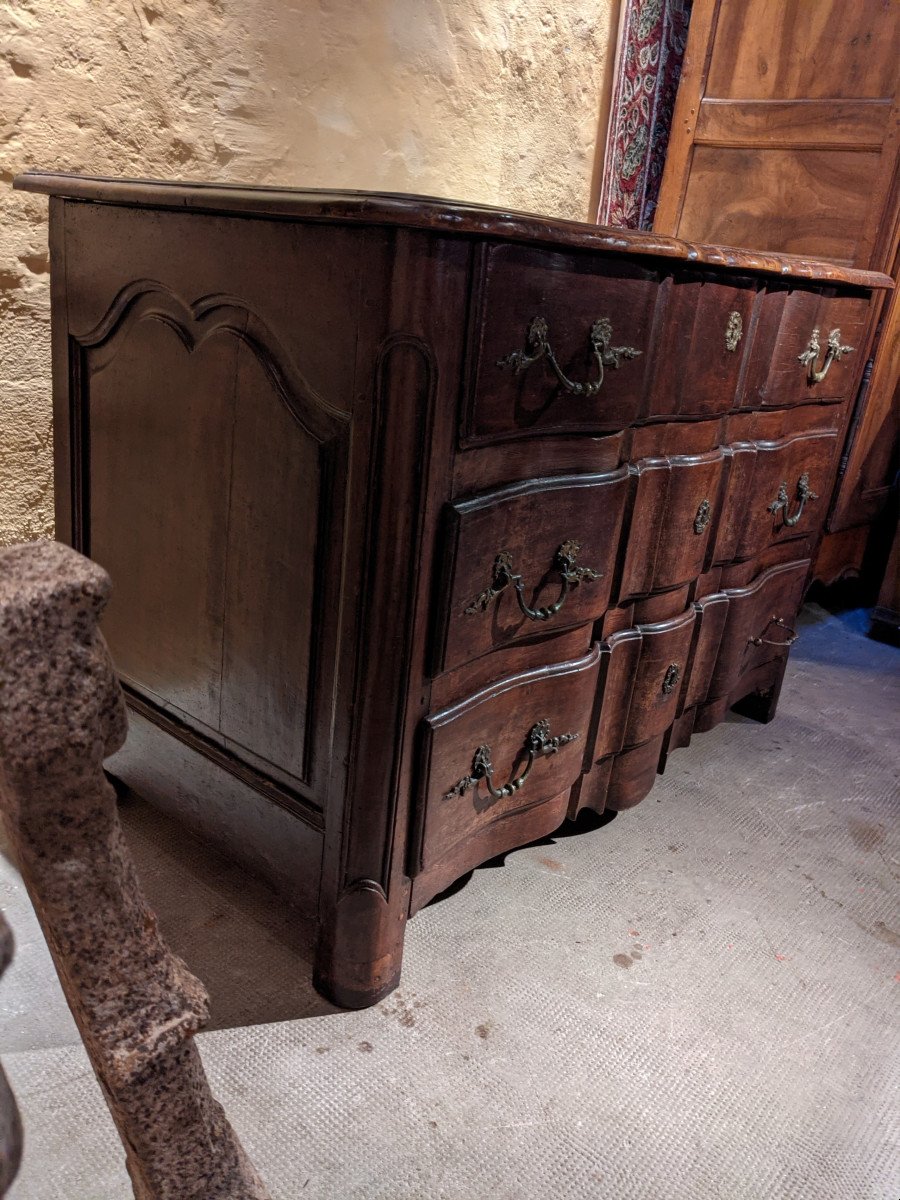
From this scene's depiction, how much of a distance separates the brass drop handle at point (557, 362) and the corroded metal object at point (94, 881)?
745mm

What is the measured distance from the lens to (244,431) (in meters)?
1.18

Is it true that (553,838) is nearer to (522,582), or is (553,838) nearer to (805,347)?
(522,582)

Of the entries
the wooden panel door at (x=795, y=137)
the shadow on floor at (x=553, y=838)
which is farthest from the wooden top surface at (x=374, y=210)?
the wooden panel door at (x=795, y=137)

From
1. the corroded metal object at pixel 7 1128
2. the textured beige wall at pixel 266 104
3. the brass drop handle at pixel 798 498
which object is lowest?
the brass drop handle at pixel 798 498

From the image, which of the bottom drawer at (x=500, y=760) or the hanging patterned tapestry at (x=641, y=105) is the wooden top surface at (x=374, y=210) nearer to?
the bottom drawer at (x=500, y=760)

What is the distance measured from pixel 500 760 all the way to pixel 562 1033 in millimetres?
374

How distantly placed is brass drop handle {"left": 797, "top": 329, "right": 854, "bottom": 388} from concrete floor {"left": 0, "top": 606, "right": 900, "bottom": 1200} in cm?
89

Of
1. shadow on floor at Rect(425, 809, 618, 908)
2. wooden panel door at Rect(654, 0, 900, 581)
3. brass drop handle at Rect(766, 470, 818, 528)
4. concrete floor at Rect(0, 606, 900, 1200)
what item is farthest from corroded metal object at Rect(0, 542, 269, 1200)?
wooden panel door at Rect(654, 0, 900, 581)

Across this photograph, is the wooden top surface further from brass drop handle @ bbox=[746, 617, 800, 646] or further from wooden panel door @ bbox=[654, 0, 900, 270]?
wooden panel door @ bbox=[654, 0, 900, 270]

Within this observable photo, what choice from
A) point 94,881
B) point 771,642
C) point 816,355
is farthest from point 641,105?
point 94,881

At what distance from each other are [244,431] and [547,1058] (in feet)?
2.95

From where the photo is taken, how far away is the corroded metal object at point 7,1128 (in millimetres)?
405

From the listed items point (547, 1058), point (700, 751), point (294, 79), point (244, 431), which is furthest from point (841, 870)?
point (294, 79)

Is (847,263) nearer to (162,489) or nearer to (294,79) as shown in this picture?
(294,79)
